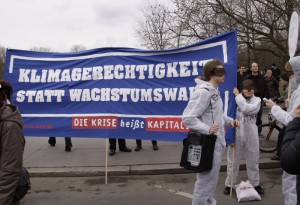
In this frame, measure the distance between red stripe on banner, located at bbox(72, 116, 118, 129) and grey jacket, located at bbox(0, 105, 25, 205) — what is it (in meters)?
2.92

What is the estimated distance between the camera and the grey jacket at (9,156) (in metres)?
2.73

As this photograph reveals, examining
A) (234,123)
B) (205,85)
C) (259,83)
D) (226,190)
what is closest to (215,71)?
(205,85)

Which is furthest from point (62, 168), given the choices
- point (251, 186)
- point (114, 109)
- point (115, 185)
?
point (251, 186)

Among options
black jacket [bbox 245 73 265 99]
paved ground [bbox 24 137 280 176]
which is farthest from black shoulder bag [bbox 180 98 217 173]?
black jacket [bbox 245 73 265 99]

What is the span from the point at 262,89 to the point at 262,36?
34.2 ft

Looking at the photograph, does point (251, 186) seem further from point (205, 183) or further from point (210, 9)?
point (210, 9)

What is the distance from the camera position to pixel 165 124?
216 inches

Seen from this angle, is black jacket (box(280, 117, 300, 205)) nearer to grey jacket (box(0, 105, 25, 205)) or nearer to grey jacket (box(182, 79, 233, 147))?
grey jacket (box(182, 79, 233, 147))

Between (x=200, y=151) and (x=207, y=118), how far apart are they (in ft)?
1.10

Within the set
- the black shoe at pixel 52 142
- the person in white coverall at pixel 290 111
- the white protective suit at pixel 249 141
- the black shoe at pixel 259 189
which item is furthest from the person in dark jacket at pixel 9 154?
the black shoe at pixel 52 142

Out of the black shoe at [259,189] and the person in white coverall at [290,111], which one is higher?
the person in white coverall at [290,111]

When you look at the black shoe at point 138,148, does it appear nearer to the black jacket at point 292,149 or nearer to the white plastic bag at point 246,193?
the white plastic bag at point 246,193

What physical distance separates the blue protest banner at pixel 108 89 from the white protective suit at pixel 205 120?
5.74 feet

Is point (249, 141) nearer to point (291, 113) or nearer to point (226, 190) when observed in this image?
point (226, 190)
